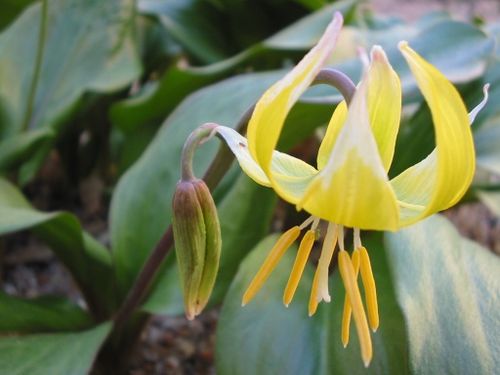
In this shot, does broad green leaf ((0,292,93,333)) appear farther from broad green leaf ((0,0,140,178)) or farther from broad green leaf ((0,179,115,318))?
broad green leaf ((0,0,140,178))

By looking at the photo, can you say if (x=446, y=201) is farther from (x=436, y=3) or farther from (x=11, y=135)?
(x=436, y=3)

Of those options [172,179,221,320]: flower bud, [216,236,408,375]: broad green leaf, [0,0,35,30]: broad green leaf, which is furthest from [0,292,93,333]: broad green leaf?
[0,0,35,30]: broad green leaf

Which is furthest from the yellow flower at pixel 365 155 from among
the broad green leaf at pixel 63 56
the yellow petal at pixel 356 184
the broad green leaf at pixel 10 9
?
the broad green leaf at pixel 10 9

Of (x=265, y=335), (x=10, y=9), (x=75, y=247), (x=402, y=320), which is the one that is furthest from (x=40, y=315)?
(x=10, y=9)

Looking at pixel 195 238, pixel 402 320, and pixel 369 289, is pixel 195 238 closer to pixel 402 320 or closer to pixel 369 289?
pixel 369 289

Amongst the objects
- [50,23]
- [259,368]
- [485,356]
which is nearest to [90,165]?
[50,23]

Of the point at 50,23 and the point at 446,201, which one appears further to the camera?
the point at 50,23

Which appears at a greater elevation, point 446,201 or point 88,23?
point 446,201

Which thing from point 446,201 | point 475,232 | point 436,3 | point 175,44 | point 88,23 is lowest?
point 436,3

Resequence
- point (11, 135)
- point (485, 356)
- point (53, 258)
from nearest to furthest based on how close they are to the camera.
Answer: point (485, 356) < point (11, 135) < point (53, 258)
